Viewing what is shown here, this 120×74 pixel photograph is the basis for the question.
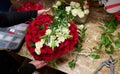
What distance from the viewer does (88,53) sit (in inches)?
41.5

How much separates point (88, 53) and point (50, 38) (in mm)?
201

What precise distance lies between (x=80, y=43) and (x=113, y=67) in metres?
0.21

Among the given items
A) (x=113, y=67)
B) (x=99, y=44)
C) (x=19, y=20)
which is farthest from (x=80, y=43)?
(x=19, y=20)

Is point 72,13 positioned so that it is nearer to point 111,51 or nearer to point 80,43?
point 80,43

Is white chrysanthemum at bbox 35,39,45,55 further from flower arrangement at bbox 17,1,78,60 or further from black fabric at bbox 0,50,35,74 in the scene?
black fabric at bbox 0,50,35,74

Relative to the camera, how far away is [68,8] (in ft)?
3.72

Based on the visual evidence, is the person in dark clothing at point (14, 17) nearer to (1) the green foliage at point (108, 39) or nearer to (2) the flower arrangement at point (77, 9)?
(2) the flower arrangement at point (77, 9)

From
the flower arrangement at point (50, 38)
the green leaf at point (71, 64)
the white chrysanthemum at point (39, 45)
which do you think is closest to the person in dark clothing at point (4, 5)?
the flower arrangement at point (50, 38)

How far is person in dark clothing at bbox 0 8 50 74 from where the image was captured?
1069mm

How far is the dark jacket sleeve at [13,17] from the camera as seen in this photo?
1.08 meters

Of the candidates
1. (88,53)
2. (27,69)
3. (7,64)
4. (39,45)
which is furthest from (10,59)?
(88,53)

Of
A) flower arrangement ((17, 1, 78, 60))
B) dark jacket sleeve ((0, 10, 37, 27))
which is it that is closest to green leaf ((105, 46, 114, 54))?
flower arrangement ((17, 1, 78, 60))

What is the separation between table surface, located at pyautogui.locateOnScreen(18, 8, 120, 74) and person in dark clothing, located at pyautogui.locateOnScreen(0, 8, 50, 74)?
6 centimetres

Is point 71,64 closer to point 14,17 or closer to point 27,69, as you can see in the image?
point 27,69
